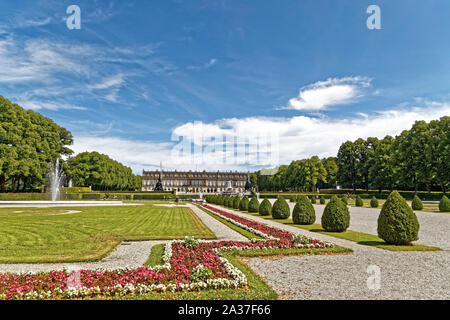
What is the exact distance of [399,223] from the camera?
32.0 ft

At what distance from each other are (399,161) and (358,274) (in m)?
43.6

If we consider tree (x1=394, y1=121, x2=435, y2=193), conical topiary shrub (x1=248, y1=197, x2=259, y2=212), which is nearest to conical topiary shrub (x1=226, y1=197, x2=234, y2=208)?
conical topiary shrub (x1=248, y1=197, x2=259, y2=212)

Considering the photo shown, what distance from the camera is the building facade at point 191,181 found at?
13625 cm

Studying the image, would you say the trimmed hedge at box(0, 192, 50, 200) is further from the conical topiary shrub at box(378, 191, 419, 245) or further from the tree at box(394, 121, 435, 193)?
the tree at box(394, 121, 435, 193)

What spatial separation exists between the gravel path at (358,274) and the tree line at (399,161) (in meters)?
30.6

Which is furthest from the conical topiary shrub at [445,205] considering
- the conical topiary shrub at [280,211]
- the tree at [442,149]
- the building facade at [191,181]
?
Answer: the building facade at [191,181]

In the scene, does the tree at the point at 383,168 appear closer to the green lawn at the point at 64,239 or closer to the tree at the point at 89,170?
the green lawn at the point at 64,239

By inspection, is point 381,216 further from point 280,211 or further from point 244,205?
point 244,205

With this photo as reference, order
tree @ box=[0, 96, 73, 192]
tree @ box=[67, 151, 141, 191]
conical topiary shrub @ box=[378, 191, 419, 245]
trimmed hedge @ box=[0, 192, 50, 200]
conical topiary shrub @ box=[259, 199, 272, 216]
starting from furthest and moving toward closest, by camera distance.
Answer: tree @ box=[67, 151, 141, 191]
trimmed hedge @ box=[0, 192, 50, 200]
tree @ box=[0, 96, 73, 192]
conical topiary shrub @ box=[259, 199, 272, 216]
conical topiary shrub @ box=[378, 191, 419, 245]

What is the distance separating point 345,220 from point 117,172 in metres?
77.6

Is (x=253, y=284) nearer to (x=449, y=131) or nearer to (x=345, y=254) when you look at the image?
(x=345, y=254)

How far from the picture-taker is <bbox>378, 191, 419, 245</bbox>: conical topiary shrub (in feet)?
31.7

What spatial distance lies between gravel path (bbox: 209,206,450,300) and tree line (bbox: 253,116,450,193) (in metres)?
30.6

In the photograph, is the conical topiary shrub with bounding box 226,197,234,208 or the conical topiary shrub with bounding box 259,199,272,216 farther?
the conical topiary shrub with bounding box 226,197,234,208
